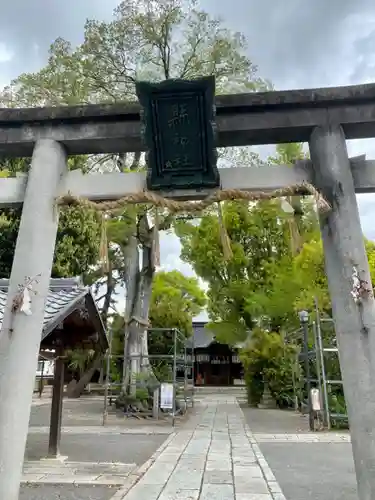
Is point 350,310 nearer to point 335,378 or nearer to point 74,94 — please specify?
point 335,378

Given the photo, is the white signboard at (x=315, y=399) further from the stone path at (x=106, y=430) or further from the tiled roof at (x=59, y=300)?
the tiled roof at (x=59, y=300)

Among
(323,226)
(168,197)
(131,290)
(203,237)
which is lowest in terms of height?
(323,226)

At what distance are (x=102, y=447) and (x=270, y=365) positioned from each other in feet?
32.4

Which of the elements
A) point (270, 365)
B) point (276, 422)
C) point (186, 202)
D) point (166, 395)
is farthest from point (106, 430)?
point (186, 202)

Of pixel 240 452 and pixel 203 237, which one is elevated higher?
pixel 203 237

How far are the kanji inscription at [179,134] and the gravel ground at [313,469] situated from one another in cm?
383

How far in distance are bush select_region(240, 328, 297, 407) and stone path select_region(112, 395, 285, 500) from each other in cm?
682

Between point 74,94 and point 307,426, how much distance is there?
40.9 ft

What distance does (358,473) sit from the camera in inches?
118

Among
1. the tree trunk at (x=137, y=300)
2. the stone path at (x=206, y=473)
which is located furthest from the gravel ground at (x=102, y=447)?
the tree trunk at (x=137, y=300)

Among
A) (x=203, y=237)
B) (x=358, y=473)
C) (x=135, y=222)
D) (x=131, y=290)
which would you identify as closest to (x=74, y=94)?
(x=135, y=222)

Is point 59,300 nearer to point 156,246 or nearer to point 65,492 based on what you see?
point 65,492

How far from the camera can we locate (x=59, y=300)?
7242 mm

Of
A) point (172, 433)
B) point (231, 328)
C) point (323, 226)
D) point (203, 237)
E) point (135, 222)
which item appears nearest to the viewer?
point (323, 226)
